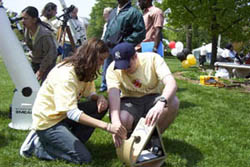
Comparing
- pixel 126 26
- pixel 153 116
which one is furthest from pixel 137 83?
pixel 126 26

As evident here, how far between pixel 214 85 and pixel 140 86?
16.5ft

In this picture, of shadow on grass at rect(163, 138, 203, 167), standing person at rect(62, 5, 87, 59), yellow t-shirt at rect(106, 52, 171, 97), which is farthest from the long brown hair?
standing person at rect(62, 5, 87, 59)

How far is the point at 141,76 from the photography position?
274 centimetres

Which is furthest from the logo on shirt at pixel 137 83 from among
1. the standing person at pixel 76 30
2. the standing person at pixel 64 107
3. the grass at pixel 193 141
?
the standing person at pixel 76 30

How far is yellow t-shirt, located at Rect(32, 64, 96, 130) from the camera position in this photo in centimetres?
231

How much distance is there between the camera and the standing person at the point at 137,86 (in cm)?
254

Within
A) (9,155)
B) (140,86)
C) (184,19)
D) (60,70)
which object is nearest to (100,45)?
(60,70)

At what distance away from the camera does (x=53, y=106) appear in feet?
8.16

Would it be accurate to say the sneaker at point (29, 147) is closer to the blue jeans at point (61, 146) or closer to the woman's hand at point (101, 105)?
the blue jeans at point (61, 146)

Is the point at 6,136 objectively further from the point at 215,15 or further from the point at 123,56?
the point at 215,15

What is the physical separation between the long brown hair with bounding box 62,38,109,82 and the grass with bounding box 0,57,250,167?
2.59 ft

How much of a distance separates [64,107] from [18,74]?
56.1 inches

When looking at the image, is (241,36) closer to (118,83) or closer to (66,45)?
(66,45)

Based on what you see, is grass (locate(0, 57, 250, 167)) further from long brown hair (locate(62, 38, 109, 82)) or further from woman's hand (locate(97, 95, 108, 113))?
long brown hair (locate(62, 38, 109, 82))
